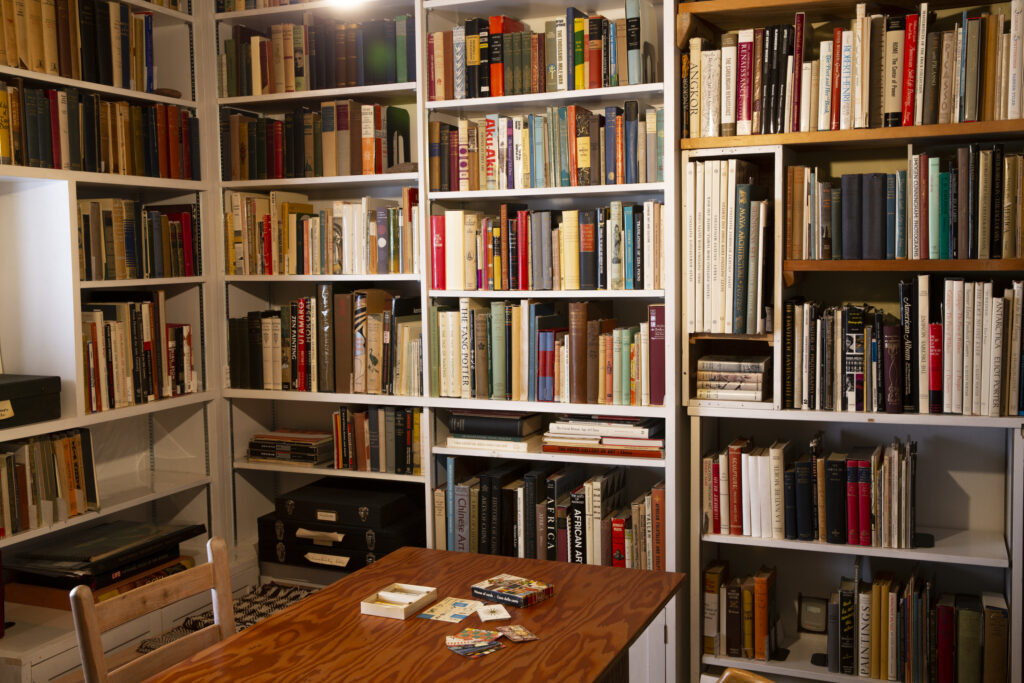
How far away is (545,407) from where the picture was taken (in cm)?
311

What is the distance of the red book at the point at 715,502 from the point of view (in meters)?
2.96

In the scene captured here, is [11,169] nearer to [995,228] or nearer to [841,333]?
[841,333]

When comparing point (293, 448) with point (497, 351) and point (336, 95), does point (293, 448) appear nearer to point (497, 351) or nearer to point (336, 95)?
point (497, 351)

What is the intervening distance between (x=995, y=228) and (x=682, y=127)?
935 millimetres

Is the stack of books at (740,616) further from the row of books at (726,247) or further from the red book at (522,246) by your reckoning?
the red book at (522,246)

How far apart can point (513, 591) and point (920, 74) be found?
70.6 inches

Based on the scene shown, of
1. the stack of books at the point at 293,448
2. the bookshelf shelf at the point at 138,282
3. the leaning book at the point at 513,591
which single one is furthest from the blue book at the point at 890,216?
the bookshelf shelf at the point at 138,282

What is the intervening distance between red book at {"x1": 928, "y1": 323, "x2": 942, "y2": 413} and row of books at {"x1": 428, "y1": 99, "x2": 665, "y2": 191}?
907 mm

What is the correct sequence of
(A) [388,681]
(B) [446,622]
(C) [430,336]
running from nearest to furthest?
(A) [388,681]
(B) [446,622]
(C) [430,336]

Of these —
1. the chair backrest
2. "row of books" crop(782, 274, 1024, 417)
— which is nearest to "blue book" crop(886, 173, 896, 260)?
"row of books" crop(782, 274, 1024, 417)

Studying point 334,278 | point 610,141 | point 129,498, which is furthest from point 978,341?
point 129,498

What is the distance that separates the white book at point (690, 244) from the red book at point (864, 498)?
25.1 inches

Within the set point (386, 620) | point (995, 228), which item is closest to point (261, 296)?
point (386, 620)

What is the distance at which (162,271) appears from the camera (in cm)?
345
